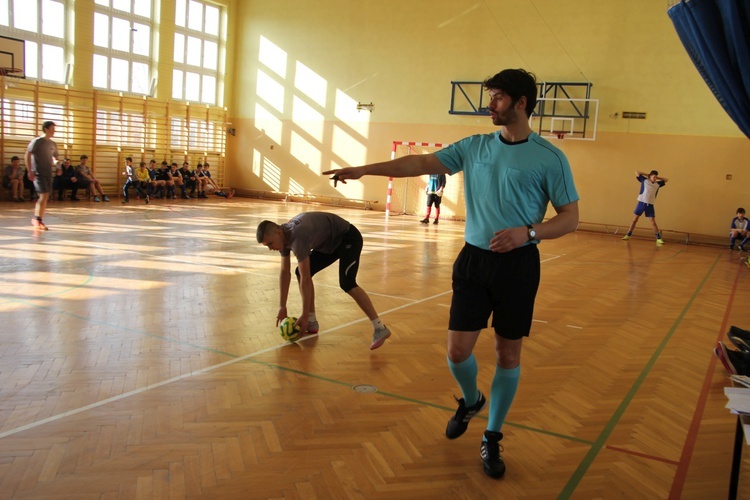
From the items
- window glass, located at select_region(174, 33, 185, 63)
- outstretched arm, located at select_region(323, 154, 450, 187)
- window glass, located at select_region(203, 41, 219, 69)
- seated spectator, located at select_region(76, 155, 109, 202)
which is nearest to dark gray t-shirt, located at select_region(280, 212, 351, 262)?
outstretched arm, located at select_region(323, 154, 450, 187)

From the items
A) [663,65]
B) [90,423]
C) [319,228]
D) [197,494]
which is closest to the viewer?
[197,494]

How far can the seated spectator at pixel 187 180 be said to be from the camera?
20734 millimetres

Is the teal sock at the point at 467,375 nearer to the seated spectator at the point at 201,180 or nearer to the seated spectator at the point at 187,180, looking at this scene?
the seated spectator at the point at 187,180

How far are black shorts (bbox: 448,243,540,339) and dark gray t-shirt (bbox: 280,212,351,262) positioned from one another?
1.86m

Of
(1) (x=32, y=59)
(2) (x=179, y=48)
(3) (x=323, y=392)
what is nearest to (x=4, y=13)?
(1) (x=32, y=59)

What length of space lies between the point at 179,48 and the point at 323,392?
1954 cm

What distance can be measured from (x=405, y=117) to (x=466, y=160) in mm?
17618

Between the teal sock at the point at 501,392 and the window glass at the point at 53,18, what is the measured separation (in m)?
18.0

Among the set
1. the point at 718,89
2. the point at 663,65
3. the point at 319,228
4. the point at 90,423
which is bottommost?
the point at 90,423

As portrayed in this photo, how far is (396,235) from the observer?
14.3 meters

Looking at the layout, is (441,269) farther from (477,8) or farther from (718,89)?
(477,8)

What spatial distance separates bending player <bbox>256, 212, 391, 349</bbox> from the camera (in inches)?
194

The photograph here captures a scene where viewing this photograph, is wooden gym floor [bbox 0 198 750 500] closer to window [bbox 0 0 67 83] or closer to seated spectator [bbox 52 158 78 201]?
seated spectator [bbox 52 158 78 201]

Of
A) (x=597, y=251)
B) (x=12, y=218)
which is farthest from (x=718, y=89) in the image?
(x=12, y=218)
